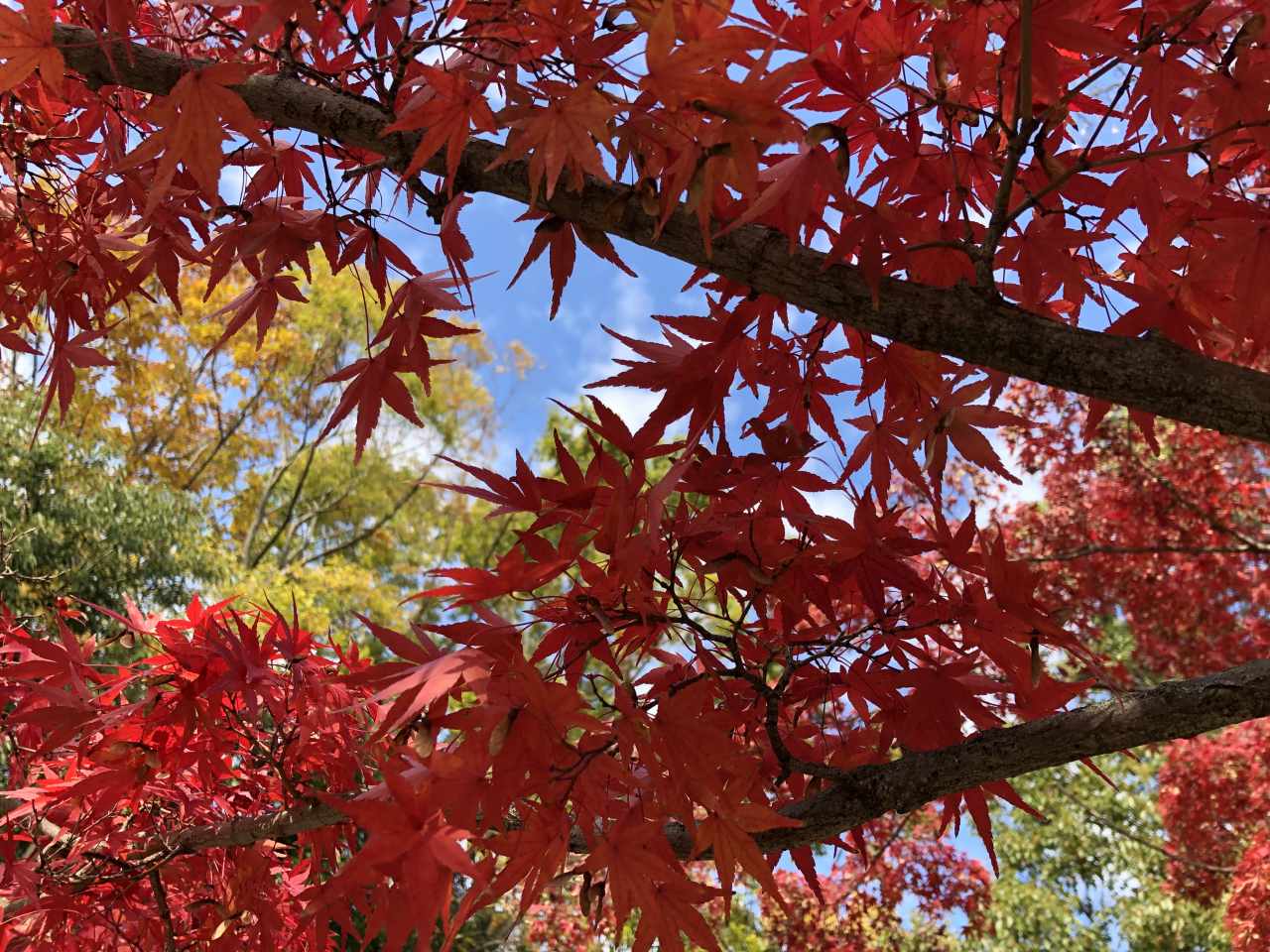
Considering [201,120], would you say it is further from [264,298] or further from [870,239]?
[870,239]

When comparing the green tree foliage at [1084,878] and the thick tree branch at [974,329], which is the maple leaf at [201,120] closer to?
the thick tree branch at [974,329]

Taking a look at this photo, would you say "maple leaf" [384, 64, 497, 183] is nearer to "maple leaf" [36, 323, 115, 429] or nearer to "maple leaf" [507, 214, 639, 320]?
"maple leaf" [507, 214, 639, 320]

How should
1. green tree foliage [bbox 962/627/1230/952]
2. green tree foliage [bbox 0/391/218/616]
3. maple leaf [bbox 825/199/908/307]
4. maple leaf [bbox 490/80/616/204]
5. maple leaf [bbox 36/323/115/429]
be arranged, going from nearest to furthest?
maple leaf [bbox 490/80/616/204] → maple leaf [bbox 825/199/908/307] → maple leaf [bbox 36/323/115/429] → green tree foliage [bbox 0/391/218/616] → green tree foliage [bbox 962/627/1230/952]

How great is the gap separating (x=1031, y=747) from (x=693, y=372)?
61 cm

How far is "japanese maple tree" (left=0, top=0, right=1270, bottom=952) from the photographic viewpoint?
0.76 m

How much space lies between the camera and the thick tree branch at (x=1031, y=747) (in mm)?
963

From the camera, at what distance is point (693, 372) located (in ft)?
3.29

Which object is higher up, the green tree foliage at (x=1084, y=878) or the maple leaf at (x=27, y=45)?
the green tree foliage at (x=1084, y=878)

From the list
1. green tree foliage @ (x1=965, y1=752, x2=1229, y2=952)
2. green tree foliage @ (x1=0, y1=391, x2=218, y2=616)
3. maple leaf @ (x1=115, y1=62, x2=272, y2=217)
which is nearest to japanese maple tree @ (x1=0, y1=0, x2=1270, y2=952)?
maple leaf @ (x1=115, y1=62, x2=272, y2=217)

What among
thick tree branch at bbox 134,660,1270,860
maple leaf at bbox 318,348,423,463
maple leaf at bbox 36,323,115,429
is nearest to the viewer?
thick tree branch at bbox 134,660,1270,860

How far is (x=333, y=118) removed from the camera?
103 centimetres

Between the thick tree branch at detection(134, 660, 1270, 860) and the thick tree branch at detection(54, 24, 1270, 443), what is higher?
the thick tree branch at detection(54, 24, 1270, 443)

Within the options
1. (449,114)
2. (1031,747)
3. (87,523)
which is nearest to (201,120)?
(449,114)

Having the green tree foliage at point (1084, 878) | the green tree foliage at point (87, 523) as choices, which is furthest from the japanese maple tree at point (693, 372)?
the green tree foliage at point (1084, 878)
